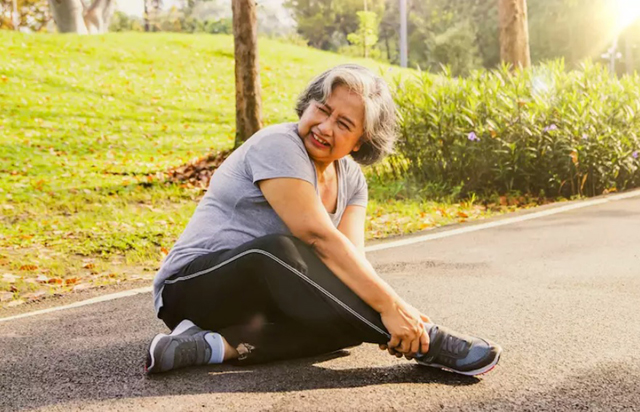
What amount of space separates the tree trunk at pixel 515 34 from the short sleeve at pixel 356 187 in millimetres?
8314

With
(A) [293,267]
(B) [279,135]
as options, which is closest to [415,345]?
(A) [293,267]

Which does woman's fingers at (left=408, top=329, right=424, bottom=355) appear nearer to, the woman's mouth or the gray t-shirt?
the gray t-shirt

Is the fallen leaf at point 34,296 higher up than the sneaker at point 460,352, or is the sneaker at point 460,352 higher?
the sneaker at point 460,352

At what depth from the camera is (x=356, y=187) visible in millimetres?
3846

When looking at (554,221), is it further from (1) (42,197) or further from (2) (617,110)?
(1) (42,197)

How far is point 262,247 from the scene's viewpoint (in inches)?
127

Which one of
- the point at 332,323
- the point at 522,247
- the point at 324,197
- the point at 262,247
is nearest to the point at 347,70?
the point at 324,197

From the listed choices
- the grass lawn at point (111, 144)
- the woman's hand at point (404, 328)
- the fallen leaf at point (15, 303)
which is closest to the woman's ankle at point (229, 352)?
the woman's hand at point (404, 328)

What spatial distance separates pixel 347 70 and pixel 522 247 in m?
3.59

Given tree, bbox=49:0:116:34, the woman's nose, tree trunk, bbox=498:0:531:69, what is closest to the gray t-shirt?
the woman's nose

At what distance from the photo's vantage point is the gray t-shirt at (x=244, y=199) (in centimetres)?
332

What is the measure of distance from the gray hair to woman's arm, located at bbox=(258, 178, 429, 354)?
446 millimetres

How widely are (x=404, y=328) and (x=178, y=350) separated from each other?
0.96 m

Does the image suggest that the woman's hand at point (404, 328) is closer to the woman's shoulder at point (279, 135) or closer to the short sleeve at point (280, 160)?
the short sleeve at point (280, 160)
